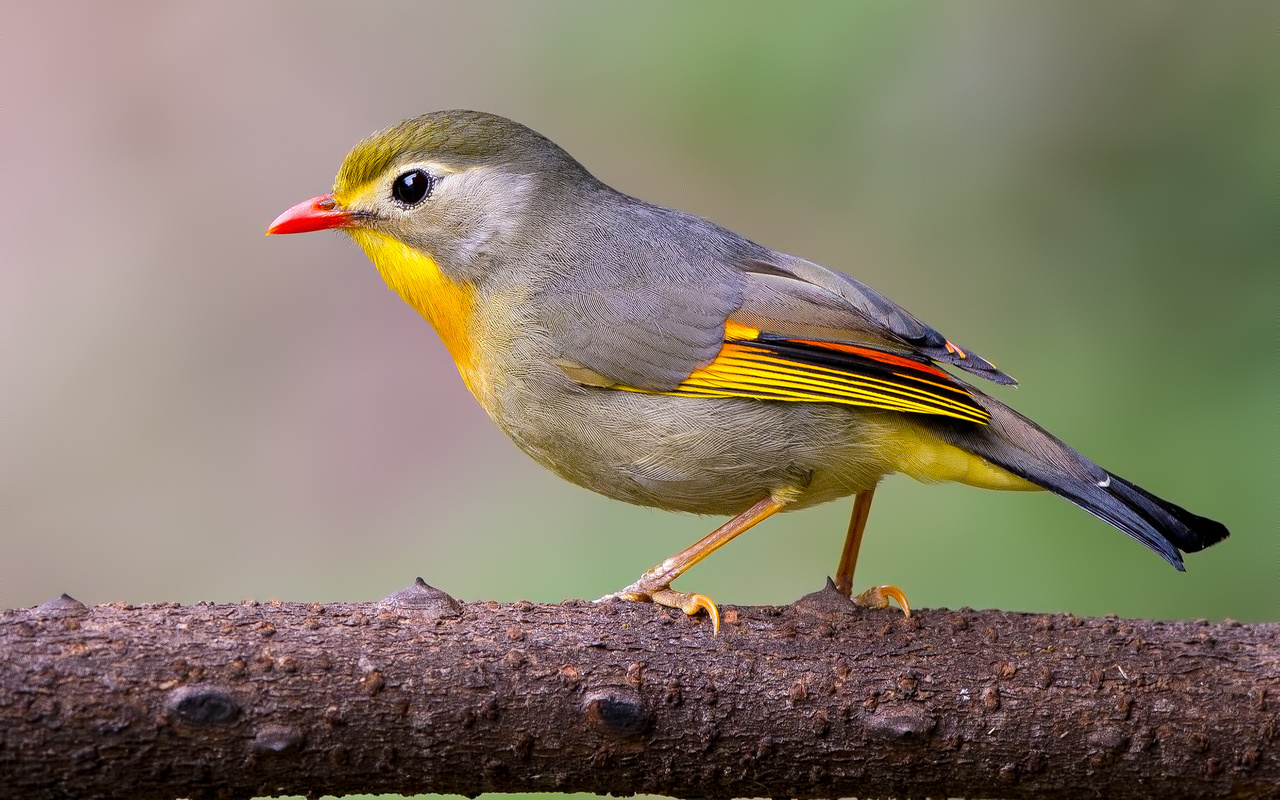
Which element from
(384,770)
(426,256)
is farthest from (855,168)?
(384,770)

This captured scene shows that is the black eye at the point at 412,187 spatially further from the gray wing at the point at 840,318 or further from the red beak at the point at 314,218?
the gray wing at the point at 840,318

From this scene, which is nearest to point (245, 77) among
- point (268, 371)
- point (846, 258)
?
point (268, 371)

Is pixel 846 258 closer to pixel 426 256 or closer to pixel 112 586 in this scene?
pixel 426 256

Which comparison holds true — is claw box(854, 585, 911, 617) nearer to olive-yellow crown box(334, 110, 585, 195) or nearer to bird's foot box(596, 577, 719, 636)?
bird's foot box(596, 577, 719, 636)

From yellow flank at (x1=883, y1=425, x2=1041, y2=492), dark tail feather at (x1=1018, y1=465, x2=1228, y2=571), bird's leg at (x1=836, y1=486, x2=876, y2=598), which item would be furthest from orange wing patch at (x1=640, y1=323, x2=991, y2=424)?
bird's leg at (x1=836, y1=486, x2=876, y2=598)

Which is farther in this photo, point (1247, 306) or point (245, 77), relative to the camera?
point (245, 77)

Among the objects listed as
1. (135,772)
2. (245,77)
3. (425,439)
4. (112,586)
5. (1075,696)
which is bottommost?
(135,772)

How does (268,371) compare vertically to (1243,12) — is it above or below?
below

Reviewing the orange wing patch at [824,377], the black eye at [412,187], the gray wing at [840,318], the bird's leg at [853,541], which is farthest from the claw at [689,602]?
the black eye at [412,187]

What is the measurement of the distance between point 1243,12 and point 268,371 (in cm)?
525

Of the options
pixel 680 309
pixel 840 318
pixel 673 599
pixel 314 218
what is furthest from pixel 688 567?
pixel 314 218

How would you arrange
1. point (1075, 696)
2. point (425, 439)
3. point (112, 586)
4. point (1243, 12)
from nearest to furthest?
point (1075, 696) < point (1243, 12) < point (112, 586) < point (425, 439)

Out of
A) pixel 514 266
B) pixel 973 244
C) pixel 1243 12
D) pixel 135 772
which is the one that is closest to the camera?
pixel 135 772

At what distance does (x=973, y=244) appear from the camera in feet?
18.7
